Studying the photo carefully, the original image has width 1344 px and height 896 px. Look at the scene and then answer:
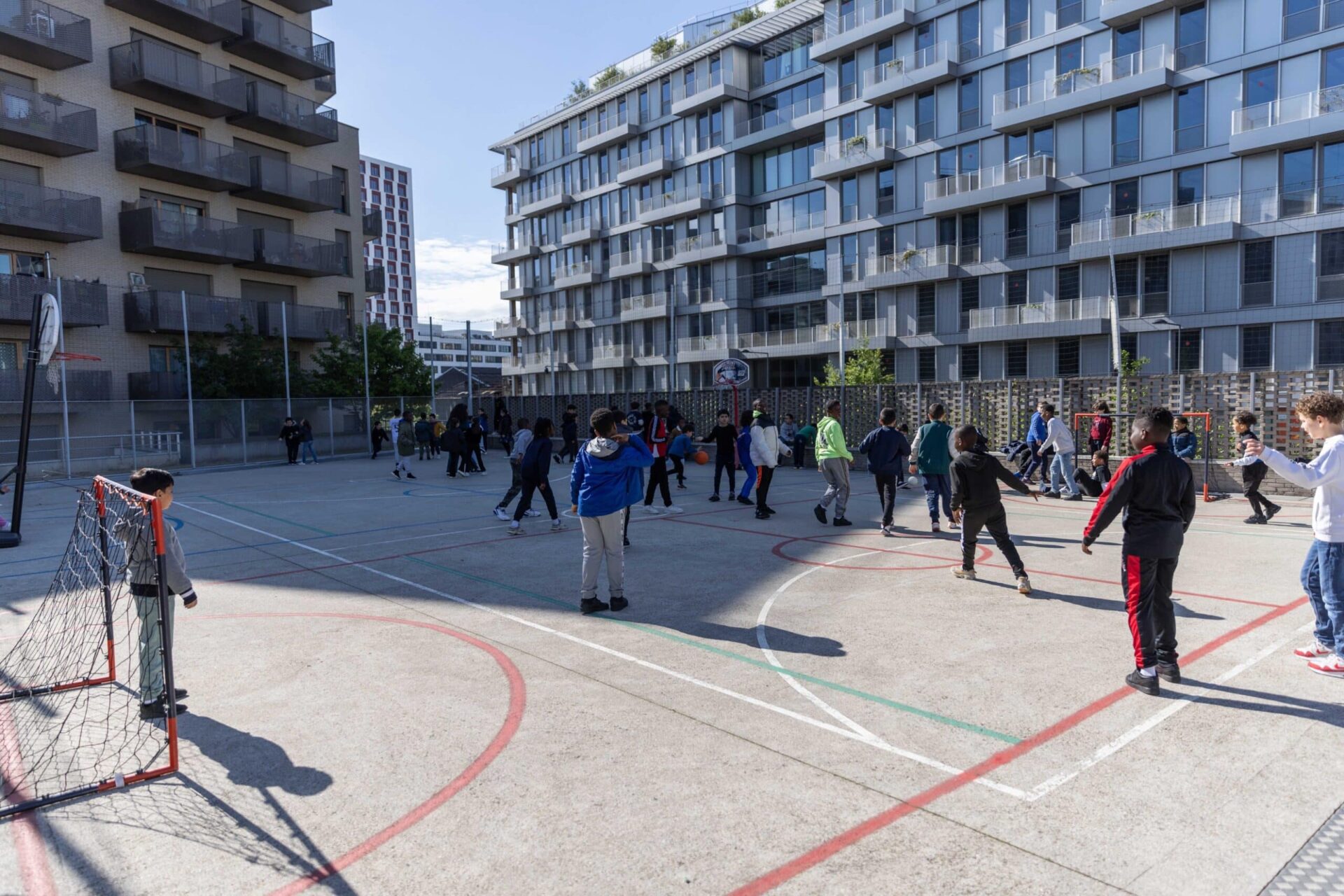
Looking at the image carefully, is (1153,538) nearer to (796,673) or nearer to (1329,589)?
(1329,589)

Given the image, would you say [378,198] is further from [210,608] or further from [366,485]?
[210,608]

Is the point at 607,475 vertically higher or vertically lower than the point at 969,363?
lower

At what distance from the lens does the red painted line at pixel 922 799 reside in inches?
139

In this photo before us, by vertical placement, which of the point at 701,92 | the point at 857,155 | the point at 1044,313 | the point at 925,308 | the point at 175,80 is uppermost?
the point at 701,92

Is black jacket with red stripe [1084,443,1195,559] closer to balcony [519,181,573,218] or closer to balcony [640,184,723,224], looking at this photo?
balcony [640,184,723,224]

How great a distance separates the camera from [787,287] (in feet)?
161

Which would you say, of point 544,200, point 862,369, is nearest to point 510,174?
point 544,200

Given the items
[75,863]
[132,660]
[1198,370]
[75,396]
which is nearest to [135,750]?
[75,863]

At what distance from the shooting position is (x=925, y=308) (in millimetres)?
41219

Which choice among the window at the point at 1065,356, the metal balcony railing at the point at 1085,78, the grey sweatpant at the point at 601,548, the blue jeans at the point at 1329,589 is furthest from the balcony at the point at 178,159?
the blue jeans at the point at 1329,589

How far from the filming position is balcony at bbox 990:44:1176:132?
106 ft

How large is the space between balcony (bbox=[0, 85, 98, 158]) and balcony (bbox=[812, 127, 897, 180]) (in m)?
31.3

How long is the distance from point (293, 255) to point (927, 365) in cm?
2892

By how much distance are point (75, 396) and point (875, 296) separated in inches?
1342
